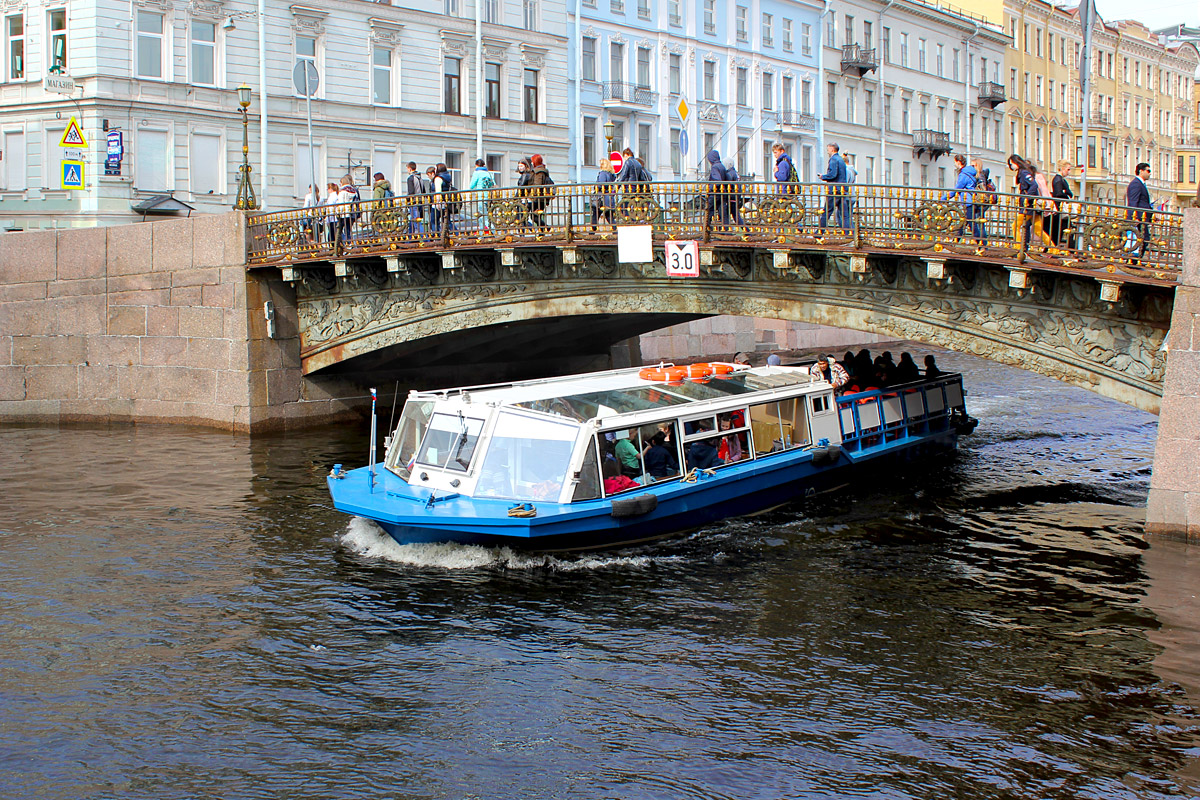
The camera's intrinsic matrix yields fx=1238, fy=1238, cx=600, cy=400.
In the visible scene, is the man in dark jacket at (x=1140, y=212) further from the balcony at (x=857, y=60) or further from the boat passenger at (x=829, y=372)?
the balcony at (x=857, y=60)

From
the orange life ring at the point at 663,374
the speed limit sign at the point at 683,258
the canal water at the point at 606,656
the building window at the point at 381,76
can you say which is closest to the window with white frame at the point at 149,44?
the building window at the point at 381,76

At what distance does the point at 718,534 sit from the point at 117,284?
16286mm

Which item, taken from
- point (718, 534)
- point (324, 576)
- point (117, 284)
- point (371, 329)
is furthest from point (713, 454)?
point (117, 284)

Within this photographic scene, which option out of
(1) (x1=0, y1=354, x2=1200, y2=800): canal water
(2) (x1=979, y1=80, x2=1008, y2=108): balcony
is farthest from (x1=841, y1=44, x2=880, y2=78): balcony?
(1) (x1=0, y1=354, x2=1200, y2=800): canal water

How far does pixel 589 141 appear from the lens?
156ft

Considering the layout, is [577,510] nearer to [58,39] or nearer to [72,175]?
[72,175]

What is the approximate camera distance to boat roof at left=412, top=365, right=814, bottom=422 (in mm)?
15492

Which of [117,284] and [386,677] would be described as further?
[117,284]

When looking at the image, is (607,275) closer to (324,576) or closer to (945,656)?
(324,576)

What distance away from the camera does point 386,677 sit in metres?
11.2

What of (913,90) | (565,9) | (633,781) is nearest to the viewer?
(633,781)

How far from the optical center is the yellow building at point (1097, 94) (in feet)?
228

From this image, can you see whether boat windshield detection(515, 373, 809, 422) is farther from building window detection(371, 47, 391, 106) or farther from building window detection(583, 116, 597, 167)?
building window detection(583, 116, 597, 167)

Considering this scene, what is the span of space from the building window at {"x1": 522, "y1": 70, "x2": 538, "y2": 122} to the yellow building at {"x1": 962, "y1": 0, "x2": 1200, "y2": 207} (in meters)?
34.0
